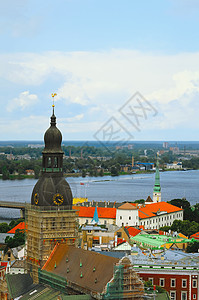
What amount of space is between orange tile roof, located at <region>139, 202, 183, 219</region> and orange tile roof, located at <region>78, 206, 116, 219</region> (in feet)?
13.2

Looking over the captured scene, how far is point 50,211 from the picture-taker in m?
37.2

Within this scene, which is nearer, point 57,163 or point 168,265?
point 57,163

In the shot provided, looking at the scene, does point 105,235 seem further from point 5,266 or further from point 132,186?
point 132,186

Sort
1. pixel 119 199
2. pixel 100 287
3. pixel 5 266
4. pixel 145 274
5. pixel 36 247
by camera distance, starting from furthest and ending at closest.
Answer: pixel 119 199
pixel 5 266
pixel 145 274
pixel 36 247
pixel 100 287

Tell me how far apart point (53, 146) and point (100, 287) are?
10.8 metres

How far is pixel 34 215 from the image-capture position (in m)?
37.8

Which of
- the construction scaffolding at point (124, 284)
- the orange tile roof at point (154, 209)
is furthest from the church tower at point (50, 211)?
the orange tile roof at point (154, 209)

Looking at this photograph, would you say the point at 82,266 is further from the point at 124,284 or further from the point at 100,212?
the point at 100,212

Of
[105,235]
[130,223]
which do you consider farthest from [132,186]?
[105,235]

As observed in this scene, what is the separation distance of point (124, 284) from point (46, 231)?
8.41 metres

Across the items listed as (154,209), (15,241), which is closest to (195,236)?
(15,241)

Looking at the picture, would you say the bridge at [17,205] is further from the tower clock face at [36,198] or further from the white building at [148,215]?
the tower clock face at [36,198]

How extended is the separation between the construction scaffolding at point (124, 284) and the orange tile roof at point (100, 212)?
170ft

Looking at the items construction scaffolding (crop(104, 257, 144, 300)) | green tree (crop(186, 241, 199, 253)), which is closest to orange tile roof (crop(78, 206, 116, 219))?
green tree (crop(186, 241, 199, 253))
